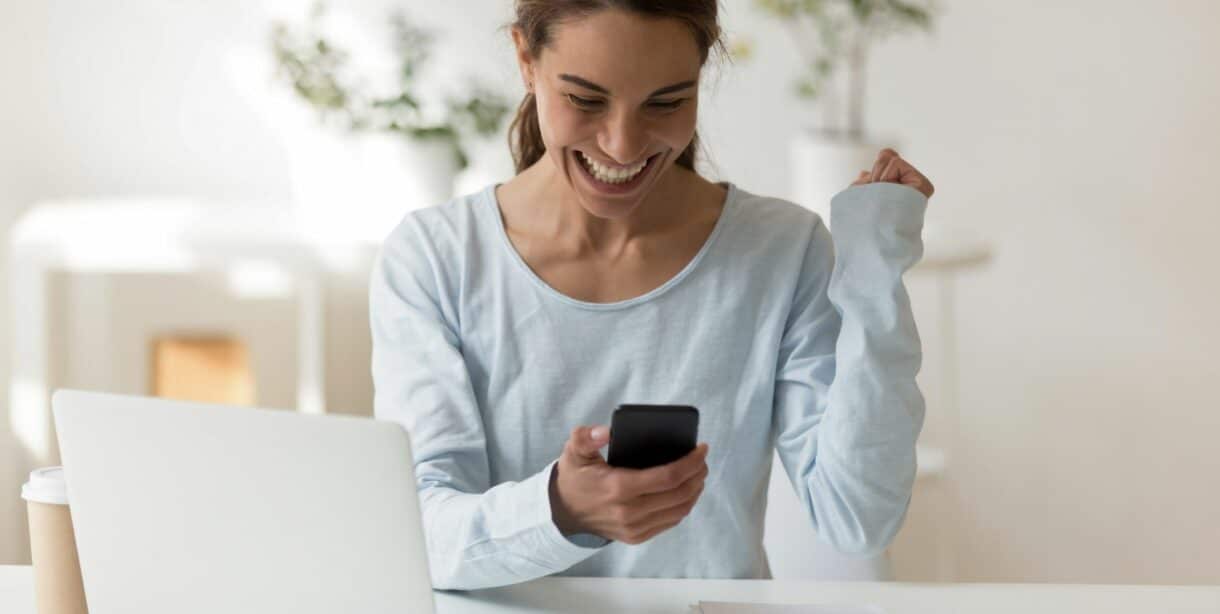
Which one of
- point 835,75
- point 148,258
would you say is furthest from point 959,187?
point 148,258

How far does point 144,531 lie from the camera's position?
0.93m

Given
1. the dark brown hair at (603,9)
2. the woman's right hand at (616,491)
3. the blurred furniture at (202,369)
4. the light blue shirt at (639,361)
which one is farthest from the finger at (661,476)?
the blurred furniture at (202,369)

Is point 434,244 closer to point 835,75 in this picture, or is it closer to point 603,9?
point 603,9

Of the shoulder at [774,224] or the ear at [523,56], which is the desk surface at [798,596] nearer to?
the shoulder at [774,224]

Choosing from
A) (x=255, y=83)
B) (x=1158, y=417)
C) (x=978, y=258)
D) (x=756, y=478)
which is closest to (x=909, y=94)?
(x=978, y=258)

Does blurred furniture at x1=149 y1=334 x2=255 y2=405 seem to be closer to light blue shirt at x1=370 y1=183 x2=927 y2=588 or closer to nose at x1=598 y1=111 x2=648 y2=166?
light blue shirt at x1=370 y1=183 x2=927 y2=588

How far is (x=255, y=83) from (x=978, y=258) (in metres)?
1.36

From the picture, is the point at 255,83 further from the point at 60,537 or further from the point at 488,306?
the point at 60,537

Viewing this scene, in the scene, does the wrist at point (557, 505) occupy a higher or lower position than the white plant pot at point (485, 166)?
lower

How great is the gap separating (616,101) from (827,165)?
126 centimetres

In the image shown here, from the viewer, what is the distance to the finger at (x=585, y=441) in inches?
40.5

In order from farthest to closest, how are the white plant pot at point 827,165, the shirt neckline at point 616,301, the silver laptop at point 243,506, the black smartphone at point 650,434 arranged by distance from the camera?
the white plant pot at point 827,165 < the shirt neckline at point 616,301 < the black smartphone at point 650,434 < the silver laptop at point 243,506

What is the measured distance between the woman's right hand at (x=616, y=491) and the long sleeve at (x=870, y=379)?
199mm

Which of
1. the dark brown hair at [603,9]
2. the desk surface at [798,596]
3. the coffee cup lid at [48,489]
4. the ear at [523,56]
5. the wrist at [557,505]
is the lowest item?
the desk surface at [798,596]
